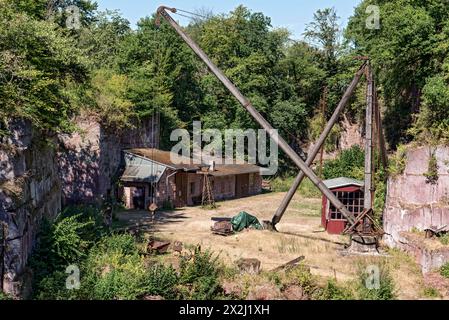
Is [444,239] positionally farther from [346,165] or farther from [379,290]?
[346,165]

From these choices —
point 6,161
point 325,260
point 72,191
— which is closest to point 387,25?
point 325,260

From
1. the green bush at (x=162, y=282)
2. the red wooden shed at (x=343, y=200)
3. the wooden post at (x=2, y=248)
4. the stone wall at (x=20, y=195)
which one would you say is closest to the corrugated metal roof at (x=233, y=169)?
the red wooden shed at (x=343, y=200)

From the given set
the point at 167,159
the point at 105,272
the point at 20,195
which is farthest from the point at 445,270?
the point at 167,159

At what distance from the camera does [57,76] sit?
1916cm

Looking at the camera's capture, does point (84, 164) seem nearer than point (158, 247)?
No

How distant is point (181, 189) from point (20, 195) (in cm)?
2181

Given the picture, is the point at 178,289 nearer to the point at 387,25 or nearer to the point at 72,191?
the point at 72,191

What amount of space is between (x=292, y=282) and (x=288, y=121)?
33943mm

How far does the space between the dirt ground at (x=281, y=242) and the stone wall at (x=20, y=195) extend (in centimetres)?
658

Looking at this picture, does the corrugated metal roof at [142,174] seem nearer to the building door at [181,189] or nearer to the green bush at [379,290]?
the building door at [181,189]

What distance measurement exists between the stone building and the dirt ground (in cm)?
146

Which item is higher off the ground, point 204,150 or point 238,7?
point 238,7

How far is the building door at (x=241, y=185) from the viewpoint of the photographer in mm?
42406

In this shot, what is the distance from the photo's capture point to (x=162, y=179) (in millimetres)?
33812
